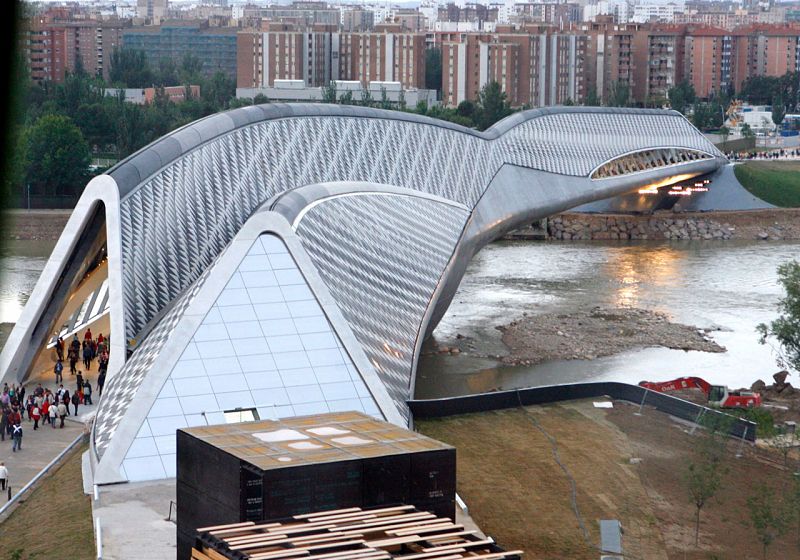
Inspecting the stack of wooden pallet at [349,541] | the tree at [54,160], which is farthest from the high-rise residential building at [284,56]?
the stack of wooden pallet at [349,541]

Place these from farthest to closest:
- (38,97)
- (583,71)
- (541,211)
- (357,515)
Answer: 1. (583,71)
2. (38,97)
3. (541,211)
4. (357,515)

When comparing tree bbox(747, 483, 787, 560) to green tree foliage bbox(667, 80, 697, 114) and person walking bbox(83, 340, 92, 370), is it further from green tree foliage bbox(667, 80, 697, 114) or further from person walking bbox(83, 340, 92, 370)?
green tree foliage bbox(667, 80, 697, 114)

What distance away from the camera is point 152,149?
32.2 meters

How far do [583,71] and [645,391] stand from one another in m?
85.5

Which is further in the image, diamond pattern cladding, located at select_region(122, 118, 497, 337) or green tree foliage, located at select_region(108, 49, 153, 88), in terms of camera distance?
green tree foliage, located at select_region(108, 49, 153, 88)

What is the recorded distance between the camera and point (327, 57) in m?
114

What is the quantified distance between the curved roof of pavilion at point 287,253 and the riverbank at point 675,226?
435 inches

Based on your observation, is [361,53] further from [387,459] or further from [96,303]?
[387,459]

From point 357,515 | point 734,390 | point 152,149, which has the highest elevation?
point 152,149

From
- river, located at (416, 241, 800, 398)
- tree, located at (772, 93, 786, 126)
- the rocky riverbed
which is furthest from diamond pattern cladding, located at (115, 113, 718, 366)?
tree, located at (772, 93, 786, 126)

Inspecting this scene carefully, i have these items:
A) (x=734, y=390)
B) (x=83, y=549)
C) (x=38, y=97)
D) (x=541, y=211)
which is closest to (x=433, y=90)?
(x=38, y=97)

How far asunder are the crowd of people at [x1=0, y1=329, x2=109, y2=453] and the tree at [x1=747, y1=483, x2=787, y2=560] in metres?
10.6

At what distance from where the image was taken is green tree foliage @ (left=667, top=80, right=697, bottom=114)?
96625 mm

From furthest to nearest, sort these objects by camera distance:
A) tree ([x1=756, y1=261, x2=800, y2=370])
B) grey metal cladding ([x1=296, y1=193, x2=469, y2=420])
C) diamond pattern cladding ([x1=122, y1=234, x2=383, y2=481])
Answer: tree ([x1=756, y1=261, x2=800, y2=370]) < grey metal cladding ([x1=296, y1=193, x2=469, y2=420]) < diamond pattern cladding ([x1=122, y1=234, x2=383, y2=481])
